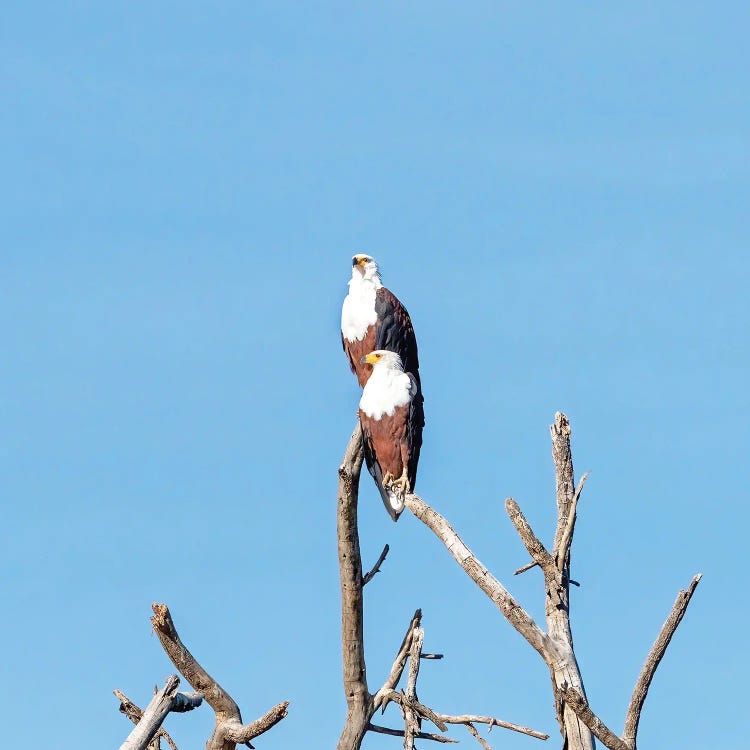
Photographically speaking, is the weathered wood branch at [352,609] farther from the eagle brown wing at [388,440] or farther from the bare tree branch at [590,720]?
the bare tree branch at [590,720]

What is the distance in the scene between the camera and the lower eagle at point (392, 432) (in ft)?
43.6

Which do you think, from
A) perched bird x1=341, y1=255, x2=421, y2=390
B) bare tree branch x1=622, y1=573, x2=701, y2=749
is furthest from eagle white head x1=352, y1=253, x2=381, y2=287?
bare tree branch x1=622, y1=573, x2=701, y2=749

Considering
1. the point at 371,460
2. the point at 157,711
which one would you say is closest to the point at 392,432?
the point at 371,460

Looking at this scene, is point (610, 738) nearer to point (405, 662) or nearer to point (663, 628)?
point (663, 628)

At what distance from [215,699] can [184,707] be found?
104 centimetres

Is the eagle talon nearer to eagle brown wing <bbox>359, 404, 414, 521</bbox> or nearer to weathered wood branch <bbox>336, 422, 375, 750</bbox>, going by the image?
eagle brown wing <bbox>359, 404, 414, 521</bbox>

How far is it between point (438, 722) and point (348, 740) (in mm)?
791

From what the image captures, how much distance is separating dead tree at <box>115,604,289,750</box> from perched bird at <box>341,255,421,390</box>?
3.21 metres

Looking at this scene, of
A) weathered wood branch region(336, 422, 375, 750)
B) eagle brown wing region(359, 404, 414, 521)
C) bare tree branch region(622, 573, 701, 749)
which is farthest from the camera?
eagle brown wing region(359, 404, 414, 521)

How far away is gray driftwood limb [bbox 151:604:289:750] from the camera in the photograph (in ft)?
37.7

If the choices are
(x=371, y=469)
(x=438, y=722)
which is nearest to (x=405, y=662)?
(x=438, y=722)

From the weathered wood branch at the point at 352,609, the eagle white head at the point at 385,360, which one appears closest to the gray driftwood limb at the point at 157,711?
the weathered wood branch at the point at 352,609

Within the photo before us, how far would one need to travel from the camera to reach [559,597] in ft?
39.7

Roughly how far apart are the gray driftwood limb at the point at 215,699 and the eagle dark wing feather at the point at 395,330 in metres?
3.28
